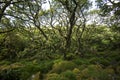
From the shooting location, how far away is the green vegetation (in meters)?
11.8

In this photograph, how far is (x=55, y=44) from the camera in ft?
66.1

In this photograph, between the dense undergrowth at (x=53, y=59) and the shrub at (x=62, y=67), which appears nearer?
the dense undergrowth at (x=53, y=59)

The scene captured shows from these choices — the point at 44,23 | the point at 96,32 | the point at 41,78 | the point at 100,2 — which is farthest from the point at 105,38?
the point at 41,78

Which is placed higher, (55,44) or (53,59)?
(55,44)

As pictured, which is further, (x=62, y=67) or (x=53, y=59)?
(x=53, y=59)

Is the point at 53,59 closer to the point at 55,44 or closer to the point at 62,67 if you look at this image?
the point at 55,44

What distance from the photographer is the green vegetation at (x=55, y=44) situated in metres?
11.8

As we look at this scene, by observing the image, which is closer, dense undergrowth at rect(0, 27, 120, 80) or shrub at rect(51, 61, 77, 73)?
dense undergrowth at rect(0, 27, 120, 80)

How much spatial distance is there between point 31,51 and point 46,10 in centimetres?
620

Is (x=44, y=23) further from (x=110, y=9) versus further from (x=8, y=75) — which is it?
(x=8, y=75)

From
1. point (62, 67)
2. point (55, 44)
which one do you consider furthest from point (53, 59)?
point (62, 67)

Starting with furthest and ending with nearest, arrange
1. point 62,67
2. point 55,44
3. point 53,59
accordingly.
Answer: point 55,44
point 53,59
point 62,67

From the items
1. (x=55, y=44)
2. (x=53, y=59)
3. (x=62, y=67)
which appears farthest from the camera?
(x=55, y=44)

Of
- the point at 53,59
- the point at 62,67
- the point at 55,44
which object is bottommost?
the point at 62,67
